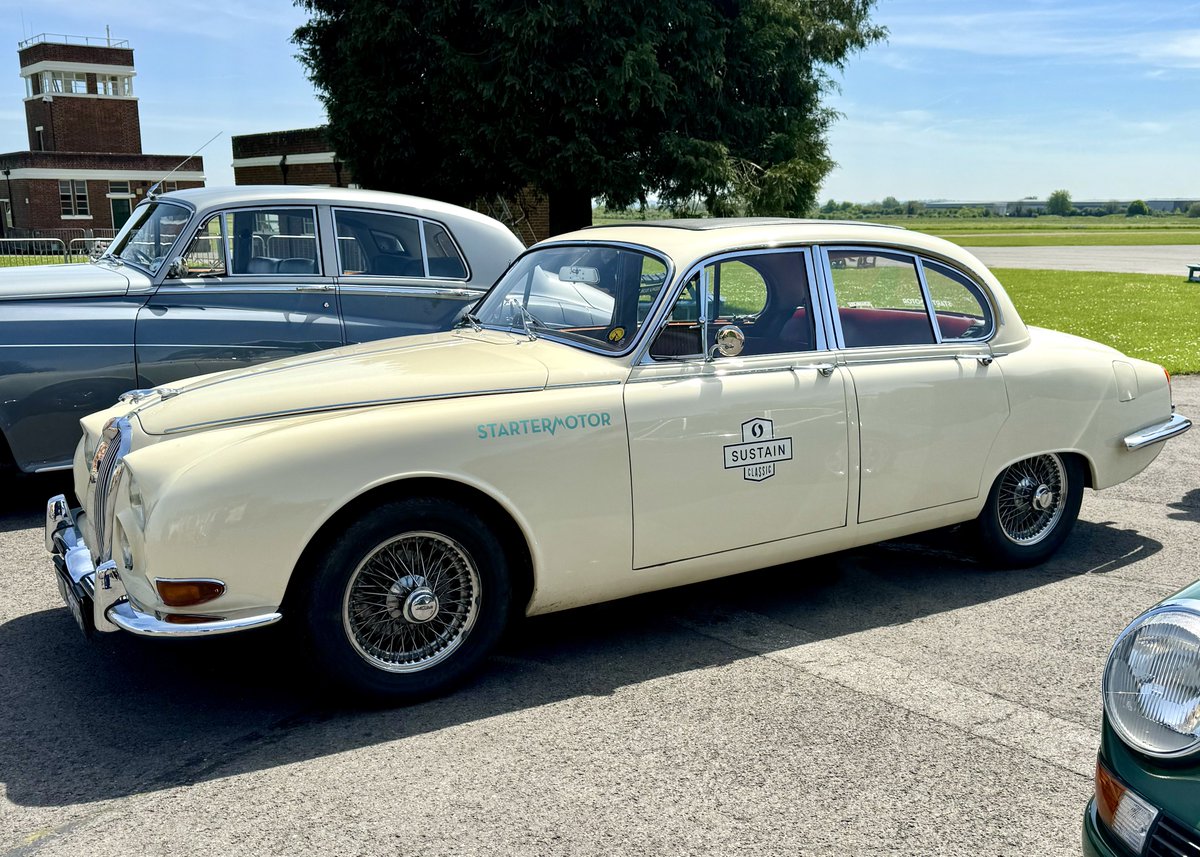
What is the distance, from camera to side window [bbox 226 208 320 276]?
708cm

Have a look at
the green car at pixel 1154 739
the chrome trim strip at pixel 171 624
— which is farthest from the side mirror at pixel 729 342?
the green car at pixel 1154 739

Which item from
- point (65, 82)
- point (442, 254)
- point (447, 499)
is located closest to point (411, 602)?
point (447, 499)

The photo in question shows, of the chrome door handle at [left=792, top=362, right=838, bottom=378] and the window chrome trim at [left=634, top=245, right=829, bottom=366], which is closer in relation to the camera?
the window chrome trim at [left=634, top=245, right=829, bottom=366]

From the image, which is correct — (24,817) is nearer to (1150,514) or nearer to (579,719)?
(579,719)

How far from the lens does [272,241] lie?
7.21 m

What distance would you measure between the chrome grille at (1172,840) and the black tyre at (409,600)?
93.7 inches

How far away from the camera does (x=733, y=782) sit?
341 centimetres

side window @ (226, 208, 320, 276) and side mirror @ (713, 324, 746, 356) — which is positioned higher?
side window @ (226, 208, 320, 276)

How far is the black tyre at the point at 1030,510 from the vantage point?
5352 mm

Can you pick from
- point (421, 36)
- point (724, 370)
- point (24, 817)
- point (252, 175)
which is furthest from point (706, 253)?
point (252, 175)

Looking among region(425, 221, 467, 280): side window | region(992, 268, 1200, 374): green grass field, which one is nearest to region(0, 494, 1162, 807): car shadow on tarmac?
region(425, 221, 467, 280): side window

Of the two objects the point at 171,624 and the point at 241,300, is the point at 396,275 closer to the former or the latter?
the point at 241,300

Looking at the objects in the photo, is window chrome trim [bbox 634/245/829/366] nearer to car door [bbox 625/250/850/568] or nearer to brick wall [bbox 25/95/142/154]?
car door [bbox 625/250/850/568]

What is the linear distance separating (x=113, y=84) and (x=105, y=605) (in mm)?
82837
